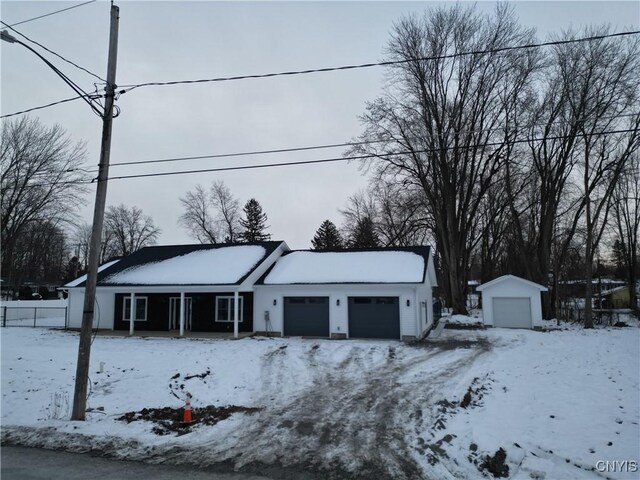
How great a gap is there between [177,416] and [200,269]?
15.6 m

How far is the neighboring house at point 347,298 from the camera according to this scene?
810 inches

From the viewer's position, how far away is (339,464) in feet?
22.5

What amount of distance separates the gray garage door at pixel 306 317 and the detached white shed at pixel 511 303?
1200 centimetres

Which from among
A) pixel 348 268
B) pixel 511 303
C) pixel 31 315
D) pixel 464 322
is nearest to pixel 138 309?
pixel 348 268

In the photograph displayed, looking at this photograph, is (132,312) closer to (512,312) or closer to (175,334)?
(175,334)

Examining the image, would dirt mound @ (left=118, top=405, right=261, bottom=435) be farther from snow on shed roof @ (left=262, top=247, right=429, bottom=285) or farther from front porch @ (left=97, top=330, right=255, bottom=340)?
snow on shed roof @ (left=262, top=247, right=429, bottom=285)

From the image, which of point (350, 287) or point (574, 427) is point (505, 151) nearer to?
point (350, 287)

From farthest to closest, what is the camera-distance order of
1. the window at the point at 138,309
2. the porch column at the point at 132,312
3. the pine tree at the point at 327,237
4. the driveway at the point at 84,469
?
the pine tree at the point at 327,237
the window at the point at 138,309
the porch column at the point at 132,312
the driveway at the point at 84,469

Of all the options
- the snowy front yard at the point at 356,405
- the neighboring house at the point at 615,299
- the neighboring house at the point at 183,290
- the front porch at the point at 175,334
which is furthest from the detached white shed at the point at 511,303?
the neighboring house at the point at 615,299

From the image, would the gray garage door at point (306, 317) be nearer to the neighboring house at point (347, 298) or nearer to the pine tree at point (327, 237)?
the neighboring house at point (347, 298)

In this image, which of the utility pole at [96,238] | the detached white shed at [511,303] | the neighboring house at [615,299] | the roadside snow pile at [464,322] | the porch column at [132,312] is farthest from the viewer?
the neighboring house at [615,299]

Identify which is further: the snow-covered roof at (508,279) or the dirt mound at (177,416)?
the snow-covered roof at (508,279)

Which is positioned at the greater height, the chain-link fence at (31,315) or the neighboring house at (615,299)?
the neighboring house at (615,299)

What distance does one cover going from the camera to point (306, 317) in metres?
21.9
